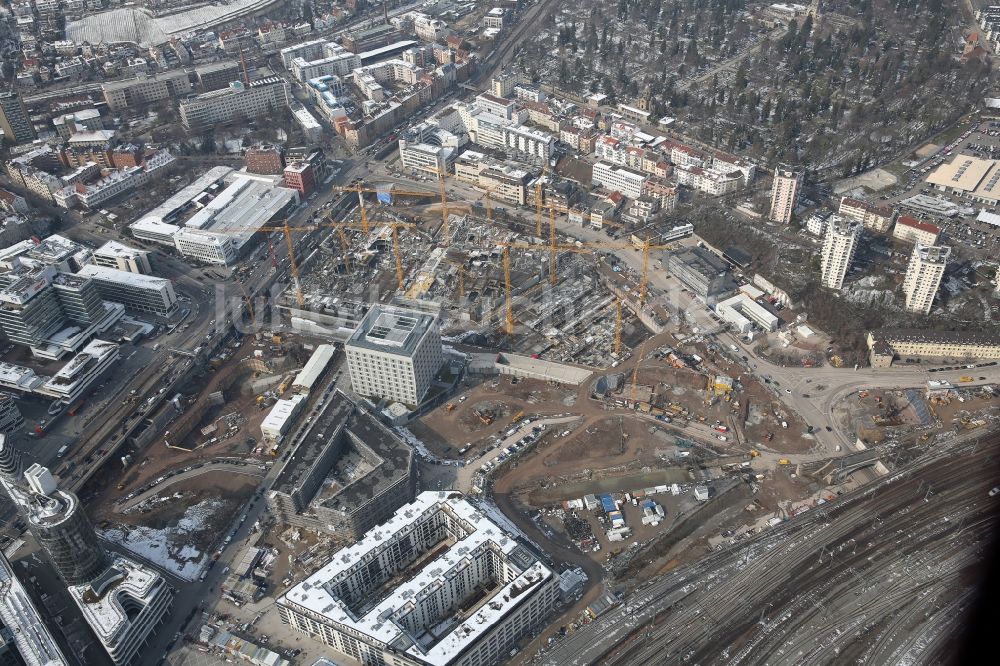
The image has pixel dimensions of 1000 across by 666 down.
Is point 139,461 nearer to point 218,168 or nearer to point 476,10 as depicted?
point 218,168

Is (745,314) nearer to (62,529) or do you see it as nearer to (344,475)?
(344,475)

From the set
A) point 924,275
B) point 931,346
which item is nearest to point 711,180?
point 924,275

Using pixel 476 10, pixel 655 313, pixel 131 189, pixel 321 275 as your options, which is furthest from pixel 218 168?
pixel 476 10

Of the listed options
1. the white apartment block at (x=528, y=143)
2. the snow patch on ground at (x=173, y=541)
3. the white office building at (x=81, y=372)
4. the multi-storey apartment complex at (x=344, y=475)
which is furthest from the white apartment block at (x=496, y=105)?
the snow patch on ground at (x=173, y=541)

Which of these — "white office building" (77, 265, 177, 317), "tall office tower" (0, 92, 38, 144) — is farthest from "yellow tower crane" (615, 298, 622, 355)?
"tall office tower" (0, 92, 38, 144)

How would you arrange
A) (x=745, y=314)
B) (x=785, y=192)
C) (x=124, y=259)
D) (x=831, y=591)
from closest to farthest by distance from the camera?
(x=831, y=591), (x=745, y=314), (x=124, y=259), (x=785, y=192)

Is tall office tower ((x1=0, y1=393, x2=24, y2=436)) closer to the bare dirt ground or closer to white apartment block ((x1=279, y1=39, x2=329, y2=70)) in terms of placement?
the bare dirt ground
